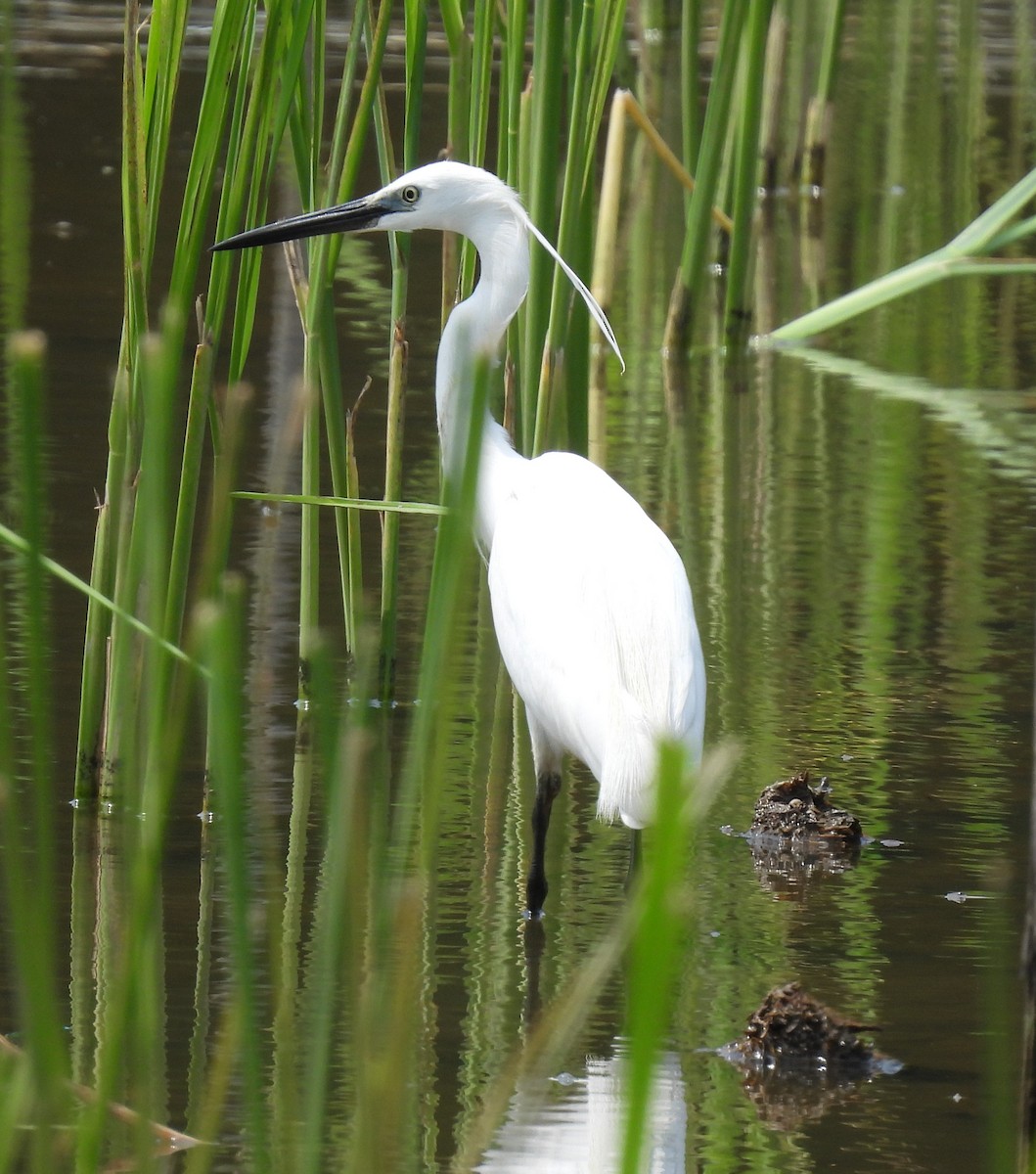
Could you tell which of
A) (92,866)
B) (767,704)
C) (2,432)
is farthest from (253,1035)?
(2,432)

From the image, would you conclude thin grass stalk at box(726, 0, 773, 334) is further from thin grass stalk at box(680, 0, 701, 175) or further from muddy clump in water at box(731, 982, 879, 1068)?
muddy clump in water at box(731, 982, 879, 1068)

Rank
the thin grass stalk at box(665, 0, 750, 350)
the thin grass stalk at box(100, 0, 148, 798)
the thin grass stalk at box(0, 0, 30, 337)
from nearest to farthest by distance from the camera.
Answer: the thin grass stalk at box(0, 0, 30, 337)
the thin grass stalk at box(100, 0, 148, 798)
the thin grass stalk at box(665, 0, 750, 350)

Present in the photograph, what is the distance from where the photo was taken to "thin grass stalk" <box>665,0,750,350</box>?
5770 millimetres

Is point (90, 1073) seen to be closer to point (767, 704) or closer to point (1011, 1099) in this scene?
point (1011, 1099)

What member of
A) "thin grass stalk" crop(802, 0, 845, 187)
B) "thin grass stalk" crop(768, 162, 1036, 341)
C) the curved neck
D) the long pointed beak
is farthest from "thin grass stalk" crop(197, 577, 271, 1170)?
"thin grass stalk" crop(802, 0, 845, 187)

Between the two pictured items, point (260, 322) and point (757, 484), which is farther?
point (260, 322)

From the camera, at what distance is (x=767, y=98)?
9.30 meters

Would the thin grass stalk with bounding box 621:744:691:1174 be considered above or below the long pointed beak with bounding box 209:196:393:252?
below

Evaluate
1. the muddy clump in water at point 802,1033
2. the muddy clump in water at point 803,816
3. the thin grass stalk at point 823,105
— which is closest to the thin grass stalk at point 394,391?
the muddy clump in water at point 803,816

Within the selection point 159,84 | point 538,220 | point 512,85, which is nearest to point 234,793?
point 159,84

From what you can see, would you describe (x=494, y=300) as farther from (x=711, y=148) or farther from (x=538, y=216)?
(x=711, y=148)

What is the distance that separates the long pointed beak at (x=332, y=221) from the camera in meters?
3.51

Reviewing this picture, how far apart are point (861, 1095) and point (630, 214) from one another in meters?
7.59

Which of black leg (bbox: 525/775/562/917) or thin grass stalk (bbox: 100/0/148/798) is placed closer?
thin grass stalk (bbox: 100/0/148/798)
